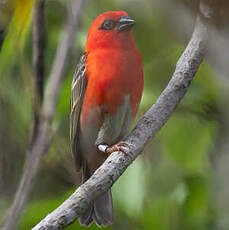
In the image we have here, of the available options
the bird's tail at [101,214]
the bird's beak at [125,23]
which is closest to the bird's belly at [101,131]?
the bird's tail at [101,214]

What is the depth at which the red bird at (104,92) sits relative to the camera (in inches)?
142

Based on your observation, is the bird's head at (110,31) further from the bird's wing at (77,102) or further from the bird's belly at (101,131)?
the bird's belly at (101,131)

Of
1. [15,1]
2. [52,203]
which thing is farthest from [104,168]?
[15,1]

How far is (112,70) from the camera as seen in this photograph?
365 cm

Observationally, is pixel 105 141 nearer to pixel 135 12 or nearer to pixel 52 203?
pixel 52 203

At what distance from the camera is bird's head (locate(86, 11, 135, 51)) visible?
370 centimetres

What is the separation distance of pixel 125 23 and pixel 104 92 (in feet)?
1.64

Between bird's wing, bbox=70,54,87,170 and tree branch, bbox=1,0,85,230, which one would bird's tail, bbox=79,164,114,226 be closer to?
bird's wing, bbox=70,54,87,170

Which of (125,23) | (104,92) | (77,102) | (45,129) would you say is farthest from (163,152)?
(45,129)

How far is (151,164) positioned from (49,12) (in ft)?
4.92

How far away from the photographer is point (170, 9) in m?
1.66

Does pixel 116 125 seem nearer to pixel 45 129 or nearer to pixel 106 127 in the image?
pixel 106 127

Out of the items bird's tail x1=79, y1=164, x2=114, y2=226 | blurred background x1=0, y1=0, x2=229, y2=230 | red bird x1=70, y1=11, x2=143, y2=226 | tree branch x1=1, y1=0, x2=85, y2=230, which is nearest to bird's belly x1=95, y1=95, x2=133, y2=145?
red bird x1=70, y1=11, x2=143, y2=226

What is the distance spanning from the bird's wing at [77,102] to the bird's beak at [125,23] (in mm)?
370
